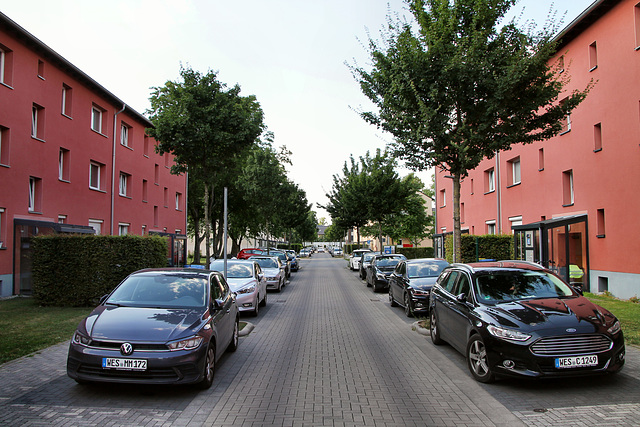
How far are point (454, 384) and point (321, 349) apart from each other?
2835 mm

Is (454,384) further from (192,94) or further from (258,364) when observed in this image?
(192,94)

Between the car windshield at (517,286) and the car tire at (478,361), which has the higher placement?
the car windshield at (517,286)

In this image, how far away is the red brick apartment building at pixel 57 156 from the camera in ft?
54.5

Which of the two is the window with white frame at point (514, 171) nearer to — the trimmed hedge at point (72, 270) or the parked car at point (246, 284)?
the parked car at point (246, 284)

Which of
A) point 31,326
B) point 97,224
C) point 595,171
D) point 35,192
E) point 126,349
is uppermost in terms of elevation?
point 595,171

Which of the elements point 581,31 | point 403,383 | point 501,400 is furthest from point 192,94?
point 581,31

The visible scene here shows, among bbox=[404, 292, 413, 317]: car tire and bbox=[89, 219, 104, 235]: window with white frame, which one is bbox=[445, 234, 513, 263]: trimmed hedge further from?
bbox=[89, 219, 104, 235]: window with white frame

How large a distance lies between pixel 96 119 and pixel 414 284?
20003 millimetres

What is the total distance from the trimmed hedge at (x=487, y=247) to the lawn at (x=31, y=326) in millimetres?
12564

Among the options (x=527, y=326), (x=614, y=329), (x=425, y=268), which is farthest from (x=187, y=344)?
(x=425, y=268)

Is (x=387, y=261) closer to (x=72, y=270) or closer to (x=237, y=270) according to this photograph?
(x=237, y=270)

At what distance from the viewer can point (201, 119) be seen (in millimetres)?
15117

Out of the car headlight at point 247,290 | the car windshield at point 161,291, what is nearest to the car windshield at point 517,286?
the car windshield at point 161,291

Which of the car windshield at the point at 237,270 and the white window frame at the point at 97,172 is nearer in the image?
the car windshield at the point at 237,270
